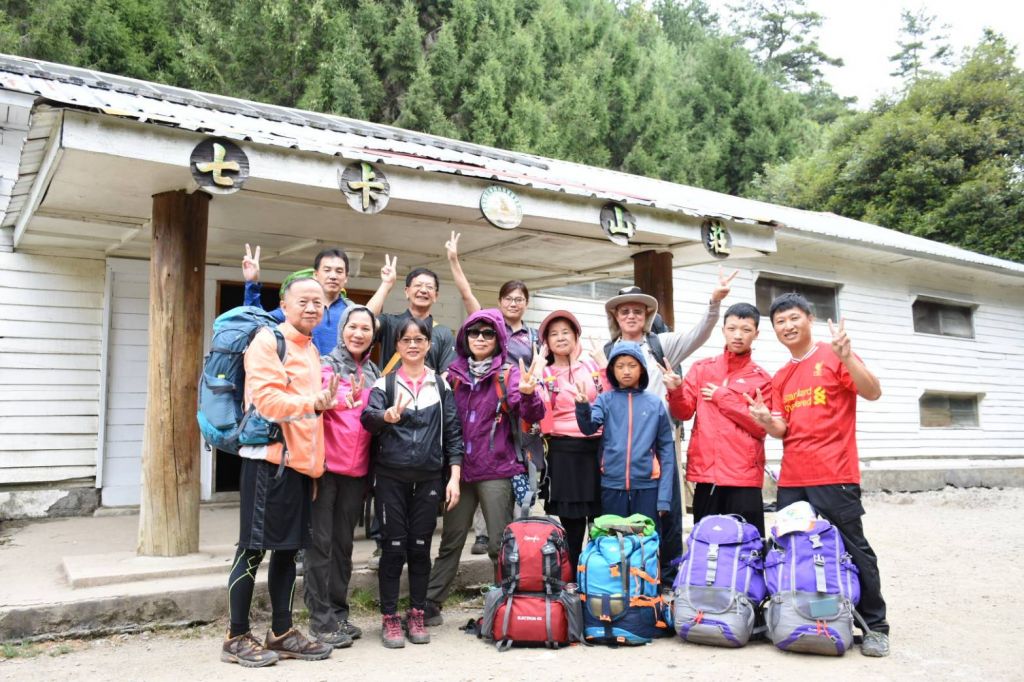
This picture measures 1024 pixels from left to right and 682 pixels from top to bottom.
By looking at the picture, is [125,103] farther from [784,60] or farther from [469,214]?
[784,60]

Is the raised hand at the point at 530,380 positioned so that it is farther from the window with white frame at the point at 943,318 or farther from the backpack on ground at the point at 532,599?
the window with white frame at the point at 943,318

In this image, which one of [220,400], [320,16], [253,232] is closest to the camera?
[220,400]

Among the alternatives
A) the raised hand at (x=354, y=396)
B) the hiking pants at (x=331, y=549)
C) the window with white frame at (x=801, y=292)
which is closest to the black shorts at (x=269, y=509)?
the hiking pants at (x=331, y=549)

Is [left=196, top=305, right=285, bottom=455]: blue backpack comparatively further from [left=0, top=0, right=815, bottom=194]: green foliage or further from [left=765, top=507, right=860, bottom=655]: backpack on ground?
[left=0, top=0, right=815, bottom=194]: green foliage

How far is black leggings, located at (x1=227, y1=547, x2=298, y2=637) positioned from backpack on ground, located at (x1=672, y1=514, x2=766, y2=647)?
2.05 metres

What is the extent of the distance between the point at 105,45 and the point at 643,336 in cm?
1709

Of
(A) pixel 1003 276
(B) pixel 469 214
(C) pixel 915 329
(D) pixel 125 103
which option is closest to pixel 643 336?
(B) pixel 469 214

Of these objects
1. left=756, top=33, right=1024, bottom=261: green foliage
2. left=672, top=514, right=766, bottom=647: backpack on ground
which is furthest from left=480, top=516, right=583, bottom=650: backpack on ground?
left=756, top=33, right=1024, bottom=261: green foliage

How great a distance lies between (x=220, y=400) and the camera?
12.4ft

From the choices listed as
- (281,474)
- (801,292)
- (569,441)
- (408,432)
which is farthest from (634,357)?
(801,292)

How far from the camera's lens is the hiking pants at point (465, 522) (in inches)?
179

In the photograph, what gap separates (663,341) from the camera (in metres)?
5.22

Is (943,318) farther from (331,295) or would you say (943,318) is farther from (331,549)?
(331,549)

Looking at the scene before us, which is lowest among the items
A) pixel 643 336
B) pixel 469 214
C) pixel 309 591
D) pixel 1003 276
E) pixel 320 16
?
pixel 309 591
